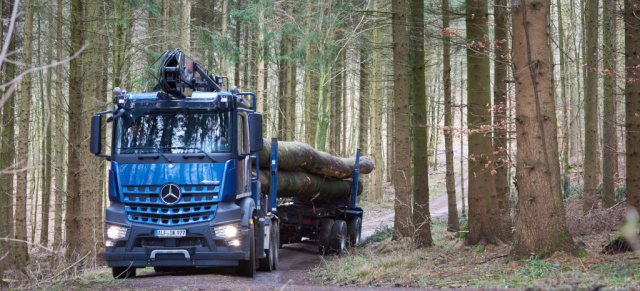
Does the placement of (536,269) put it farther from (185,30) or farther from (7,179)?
(7,179)

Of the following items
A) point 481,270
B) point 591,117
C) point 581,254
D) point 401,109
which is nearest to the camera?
point 581,254

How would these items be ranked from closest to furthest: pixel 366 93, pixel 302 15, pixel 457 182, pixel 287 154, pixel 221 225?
pixel 221 225, pixel 287 154, pixel 302 15, pixel 366 93, pixel 457 182

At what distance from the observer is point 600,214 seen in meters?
12.6

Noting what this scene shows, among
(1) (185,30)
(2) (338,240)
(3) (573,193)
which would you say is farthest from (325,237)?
(3) (573,193)

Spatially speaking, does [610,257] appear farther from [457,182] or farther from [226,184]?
[457,182]

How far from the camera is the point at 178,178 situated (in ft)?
27.1

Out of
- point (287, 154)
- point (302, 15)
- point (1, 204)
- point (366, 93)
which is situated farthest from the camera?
point (366, 93)

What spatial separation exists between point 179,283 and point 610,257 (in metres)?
6.07

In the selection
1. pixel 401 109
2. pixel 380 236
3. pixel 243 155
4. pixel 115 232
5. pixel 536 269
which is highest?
pixel 401 109

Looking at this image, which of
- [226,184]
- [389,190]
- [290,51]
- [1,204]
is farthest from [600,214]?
[389,190]

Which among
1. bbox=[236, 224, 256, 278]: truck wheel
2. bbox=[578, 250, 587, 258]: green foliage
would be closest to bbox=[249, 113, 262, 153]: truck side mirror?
bbox=[236, 224, 256, 278]: truck wheel

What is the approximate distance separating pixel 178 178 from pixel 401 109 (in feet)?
18.8

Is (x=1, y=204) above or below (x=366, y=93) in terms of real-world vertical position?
below

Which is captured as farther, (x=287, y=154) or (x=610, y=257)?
(x=287, y=154)
